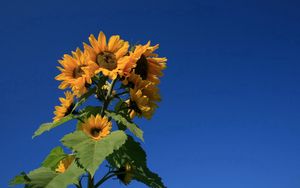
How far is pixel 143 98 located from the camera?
5.04 metres

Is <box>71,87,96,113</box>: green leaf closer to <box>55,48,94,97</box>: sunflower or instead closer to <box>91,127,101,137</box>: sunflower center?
<box>55,48,94,97</box>: sunflower

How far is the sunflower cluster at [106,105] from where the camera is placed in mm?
4473

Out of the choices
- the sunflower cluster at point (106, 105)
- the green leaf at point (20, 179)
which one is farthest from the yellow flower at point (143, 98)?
the green leaf at point (20, 179)

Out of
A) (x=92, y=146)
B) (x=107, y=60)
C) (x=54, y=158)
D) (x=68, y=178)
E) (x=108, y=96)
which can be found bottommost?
(x=68, y=178)

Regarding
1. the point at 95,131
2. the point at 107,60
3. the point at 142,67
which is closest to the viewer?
the point at 95,131

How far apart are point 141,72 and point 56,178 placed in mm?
1618

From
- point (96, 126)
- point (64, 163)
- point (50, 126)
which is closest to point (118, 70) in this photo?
point (96, 126)

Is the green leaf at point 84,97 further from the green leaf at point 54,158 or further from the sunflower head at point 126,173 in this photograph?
the sunflower head at point 126,173

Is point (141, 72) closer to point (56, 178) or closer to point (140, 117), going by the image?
point (140, 117)

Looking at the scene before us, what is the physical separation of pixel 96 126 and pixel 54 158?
1.00 meters

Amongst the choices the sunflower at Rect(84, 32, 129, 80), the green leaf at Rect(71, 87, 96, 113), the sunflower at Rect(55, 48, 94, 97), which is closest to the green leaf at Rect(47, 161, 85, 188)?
the green leaf at Rect(71, 87, 96, 113)

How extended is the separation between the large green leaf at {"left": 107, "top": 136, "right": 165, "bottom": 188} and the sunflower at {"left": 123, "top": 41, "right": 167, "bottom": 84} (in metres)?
0.90

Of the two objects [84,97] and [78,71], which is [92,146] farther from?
[78,71]

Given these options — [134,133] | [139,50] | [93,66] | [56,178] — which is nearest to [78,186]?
[56,178]
